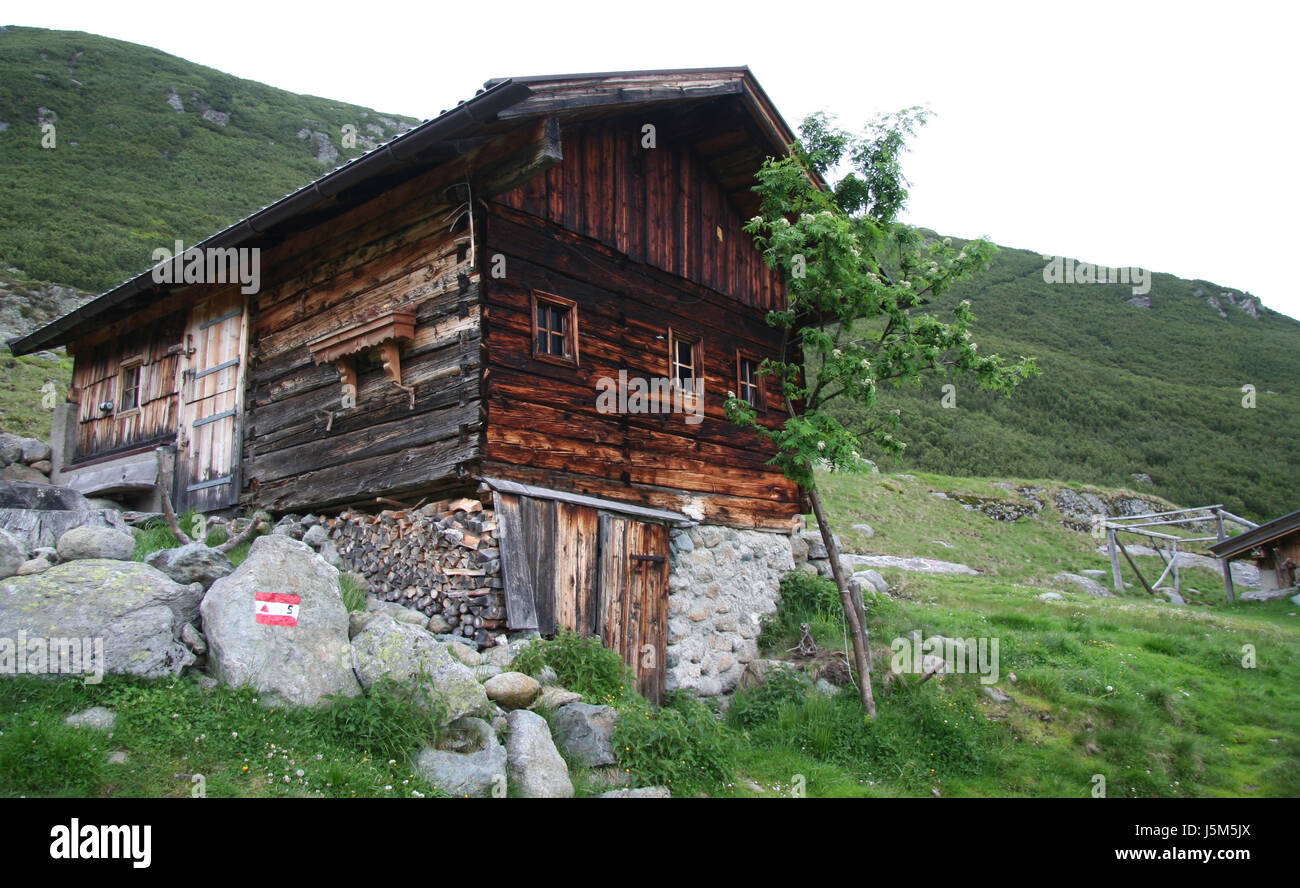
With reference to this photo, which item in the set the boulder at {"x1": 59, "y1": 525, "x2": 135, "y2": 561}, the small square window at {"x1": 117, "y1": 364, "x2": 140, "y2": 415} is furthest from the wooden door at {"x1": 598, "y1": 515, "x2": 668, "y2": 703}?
the small square window at {"x1": 117, "y1": 364, "x2": 140, "y2": 415}

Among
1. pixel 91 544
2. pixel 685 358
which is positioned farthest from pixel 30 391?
pixel 685 358

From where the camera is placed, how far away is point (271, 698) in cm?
718

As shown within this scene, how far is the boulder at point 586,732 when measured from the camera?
26.7ft

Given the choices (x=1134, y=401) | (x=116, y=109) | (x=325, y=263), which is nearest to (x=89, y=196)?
(x=116, y=109)

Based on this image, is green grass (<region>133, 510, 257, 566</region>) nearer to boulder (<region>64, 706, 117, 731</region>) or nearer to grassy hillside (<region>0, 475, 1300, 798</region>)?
grassy hillside (<region>0, 475, 1300, 798</region>)

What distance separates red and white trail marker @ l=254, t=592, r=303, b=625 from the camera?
299 inches

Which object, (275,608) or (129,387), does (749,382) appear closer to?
(275,608)

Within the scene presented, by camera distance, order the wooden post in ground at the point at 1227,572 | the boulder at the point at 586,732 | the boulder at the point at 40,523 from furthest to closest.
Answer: the wooden post in ground at the point at 1227,572 → the boulder at the point at 40,523 → the boulder at the point at 586,732

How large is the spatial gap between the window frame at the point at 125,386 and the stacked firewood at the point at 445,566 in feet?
25.4

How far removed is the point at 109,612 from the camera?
23.7 feet

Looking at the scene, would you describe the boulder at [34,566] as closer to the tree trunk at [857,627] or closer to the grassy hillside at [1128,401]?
the tree trunk at [857,627]

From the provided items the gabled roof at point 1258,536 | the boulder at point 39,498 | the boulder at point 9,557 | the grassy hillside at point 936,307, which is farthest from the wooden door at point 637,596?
the grassy hillside at point 936,307

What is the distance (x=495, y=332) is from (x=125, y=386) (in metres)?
9.71

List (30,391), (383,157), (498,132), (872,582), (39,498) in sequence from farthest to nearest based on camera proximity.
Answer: (30,391), (872,582), (39,498), (498,132), (383,157)
